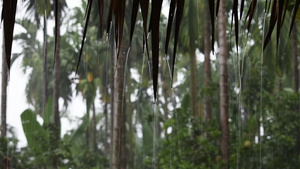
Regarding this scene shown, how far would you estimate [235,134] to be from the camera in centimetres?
916

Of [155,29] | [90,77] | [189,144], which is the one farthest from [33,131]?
[155,29]

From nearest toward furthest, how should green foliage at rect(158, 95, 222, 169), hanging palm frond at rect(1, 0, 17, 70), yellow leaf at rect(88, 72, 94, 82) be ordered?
hanging palm frond at rect(1, 0, 17, 70), green foliage at rect(158, 95, 222, 169), yellow leaf at rect(88, 72, 94, 82)

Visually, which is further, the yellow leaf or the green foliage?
the yellow leaf

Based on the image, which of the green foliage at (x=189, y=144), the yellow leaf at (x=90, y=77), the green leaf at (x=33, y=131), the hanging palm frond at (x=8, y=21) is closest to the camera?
the hanging palm frond at (x=8, y=21)

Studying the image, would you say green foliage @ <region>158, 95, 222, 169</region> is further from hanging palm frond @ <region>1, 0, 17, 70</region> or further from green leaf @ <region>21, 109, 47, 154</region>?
hanging palm frond @ <region>1, 0, 17, 70</region>

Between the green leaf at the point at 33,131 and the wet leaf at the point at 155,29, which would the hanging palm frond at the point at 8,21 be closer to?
the wet leaf at the point at 155,29

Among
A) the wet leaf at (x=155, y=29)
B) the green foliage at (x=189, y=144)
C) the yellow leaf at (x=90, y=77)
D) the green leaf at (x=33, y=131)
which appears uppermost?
the yellow leaf at (x=90, y=77)

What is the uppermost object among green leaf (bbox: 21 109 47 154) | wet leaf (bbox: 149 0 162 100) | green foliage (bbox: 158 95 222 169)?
green leaf (bbox: 21 109 47 154)

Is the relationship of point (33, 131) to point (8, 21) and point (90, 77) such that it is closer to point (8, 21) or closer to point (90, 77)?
point (90, 77)

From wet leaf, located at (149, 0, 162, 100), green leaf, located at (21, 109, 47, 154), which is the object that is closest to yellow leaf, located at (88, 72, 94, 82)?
green leaf, located at (21, 109, 47, 154)

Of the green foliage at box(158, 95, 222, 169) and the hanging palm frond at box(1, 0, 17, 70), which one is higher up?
the green foliage at box(158, 95, 222, 169)

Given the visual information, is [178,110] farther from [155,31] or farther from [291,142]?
[155,31]

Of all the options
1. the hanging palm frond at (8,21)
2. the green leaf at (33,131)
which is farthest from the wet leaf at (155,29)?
the green leaf at (33,131)

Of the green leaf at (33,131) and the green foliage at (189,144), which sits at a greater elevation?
the green leaf at (33,131)
